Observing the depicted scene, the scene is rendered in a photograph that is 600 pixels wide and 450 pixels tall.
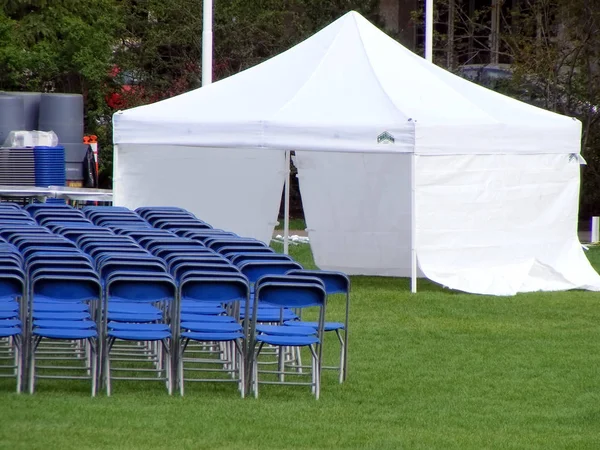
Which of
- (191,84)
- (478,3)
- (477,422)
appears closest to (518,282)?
(477,422)

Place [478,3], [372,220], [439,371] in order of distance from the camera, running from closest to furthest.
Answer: [439,371] < [372,220] < [478,3]

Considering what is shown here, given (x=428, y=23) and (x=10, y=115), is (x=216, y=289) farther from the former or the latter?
(x=10, y=115)

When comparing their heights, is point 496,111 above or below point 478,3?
below

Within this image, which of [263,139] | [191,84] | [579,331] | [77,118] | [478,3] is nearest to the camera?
[579,331]

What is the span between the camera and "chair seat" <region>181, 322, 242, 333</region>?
8.37 meters

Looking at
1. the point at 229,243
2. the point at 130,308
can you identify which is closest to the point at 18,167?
the point at 229,243

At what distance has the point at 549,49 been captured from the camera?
22453 millimetres

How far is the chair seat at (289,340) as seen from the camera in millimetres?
8148

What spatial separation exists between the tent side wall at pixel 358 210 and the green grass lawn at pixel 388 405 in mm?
4011

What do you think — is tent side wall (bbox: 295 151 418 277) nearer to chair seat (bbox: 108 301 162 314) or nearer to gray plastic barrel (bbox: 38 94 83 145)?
gray plastic barrel (bbox: 38 94 83 145)

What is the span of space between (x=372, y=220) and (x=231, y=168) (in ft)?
6.63

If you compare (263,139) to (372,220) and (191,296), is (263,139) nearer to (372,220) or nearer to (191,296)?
(372,220)

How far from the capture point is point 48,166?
19.1 metres

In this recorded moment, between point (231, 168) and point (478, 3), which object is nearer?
point (231, 168)
